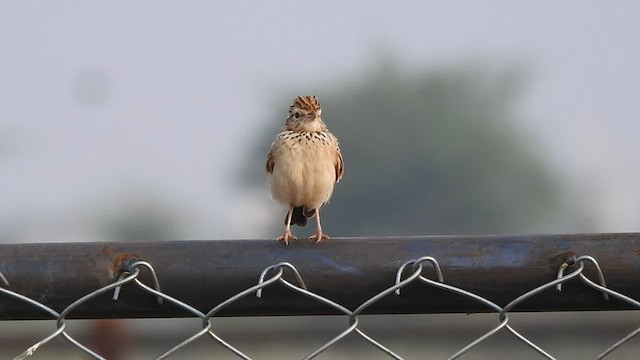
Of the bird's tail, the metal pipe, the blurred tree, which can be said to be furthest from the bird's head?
the blurred tree

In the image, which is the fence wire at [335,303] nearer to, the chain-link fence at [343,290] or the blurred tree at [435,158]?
the chain-link fence at [343,290]

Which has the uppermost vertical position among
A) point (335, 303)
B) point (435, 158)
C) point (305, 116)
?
point (335, 303)

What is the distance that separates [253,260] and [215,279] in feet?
A: 0.21

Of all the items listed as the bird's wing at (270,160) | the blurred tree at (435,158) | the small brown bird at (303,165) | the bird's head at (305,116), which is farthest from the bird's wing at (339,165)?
the blurred tree at (435,158)

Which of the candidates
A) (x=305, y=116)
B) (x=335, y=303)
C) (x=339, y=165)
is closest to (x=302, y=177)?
(x=339, y=165)

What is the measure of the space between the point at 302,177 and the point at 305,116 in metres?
0.32

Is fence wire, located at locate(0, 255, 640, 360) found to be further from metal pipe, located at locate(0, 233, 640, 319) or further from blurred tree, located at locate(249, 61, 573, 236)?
blurred tree, located at locate(249, 61, 573, 236)

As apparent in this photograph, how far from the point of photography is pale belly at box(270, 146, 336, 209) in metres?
4.54

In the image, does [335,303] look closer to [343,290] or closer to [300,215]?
[343,290]

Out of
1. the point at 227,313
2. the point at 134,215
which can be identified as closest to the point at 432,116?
the point at 134,215

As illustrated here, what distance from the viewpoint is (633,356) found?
337 inches

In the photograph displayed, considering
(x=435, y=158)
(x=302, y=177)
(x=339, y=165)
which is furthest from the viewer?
(x=435, y=158)

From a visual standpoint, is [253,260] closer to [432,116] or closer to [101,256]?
[101,256]

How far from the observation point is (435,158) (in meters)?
48.1
